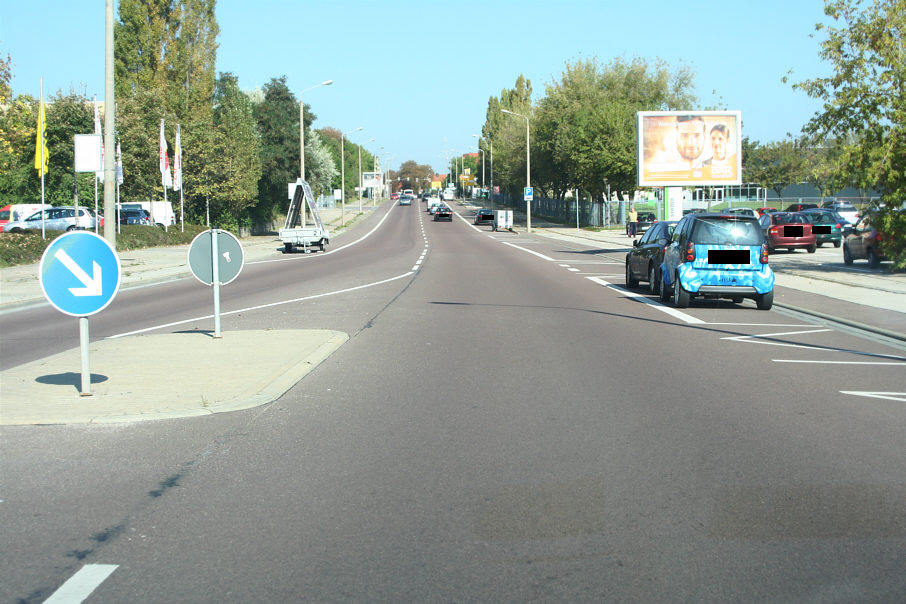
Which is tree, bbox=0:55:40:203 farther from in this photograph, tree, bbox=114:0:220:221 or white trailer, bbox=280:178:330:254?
white trailer, bbox=280:178:330:254

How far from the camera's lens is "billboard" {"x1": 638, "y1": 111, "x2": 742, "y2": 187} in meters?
41.8

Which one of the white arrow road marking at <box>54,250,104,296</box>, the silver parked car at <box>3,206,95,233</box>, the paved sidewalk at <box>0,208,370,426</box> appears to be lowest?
the paved sidewalk at <box>0,208,370,426</box>

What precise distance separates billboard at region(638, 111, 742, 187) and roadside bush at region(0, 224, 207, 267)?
2196 cm

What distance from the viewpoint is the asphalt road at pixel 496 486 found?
13.7ft

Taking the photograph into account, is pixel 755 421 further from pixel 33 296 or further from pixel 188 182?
pixel 188 182

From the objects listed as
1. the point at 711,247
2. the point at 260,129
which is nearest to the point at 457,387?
the point at 711,247

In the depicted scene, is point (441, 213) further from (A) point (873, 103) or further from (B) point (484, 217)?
(A) point (873, 103)

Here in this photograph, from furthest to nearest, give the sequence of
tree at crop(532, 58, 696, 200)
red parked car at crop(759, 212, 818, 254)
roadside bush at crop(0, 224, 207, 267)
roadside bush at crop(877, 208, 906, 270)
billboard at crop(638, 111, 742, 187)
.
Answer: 1. tree at crop(532, 58, 696, 200)
2. billboard at crop(638, 111, 742, 187)
3. red parked car at crop(759, 212, 818, 254)
4. roadside bush at crop(0, 224, 207, 267)
5. roadside bush at crop(877, 208, 906, 270)

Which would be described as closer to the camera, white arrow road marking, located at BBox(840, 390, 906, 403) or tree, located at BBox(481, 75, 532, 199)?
white arrow road marking, located at BBox(840, 390, 906, 403)

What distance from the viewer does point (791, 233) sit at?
35250 millimetres

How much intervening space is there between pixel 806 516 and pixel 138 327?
11620 millimetres

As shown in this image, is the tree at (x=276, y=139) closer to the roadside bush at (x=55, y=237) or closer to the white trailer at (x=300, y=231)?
the roadside bush at (x=55, y=237)

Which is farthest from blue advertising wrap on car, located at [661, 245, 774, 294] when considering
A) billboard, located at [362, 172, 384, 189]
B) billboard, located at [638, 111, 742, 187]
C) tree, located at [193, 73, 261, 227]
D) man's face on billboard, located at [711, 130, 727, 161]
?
billboard, located at [362, 172, 384, 189]

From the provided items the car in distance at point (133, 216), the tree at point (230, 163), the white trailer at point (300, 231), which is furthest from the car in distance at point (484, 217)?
the white trailer at point (300, 231)
